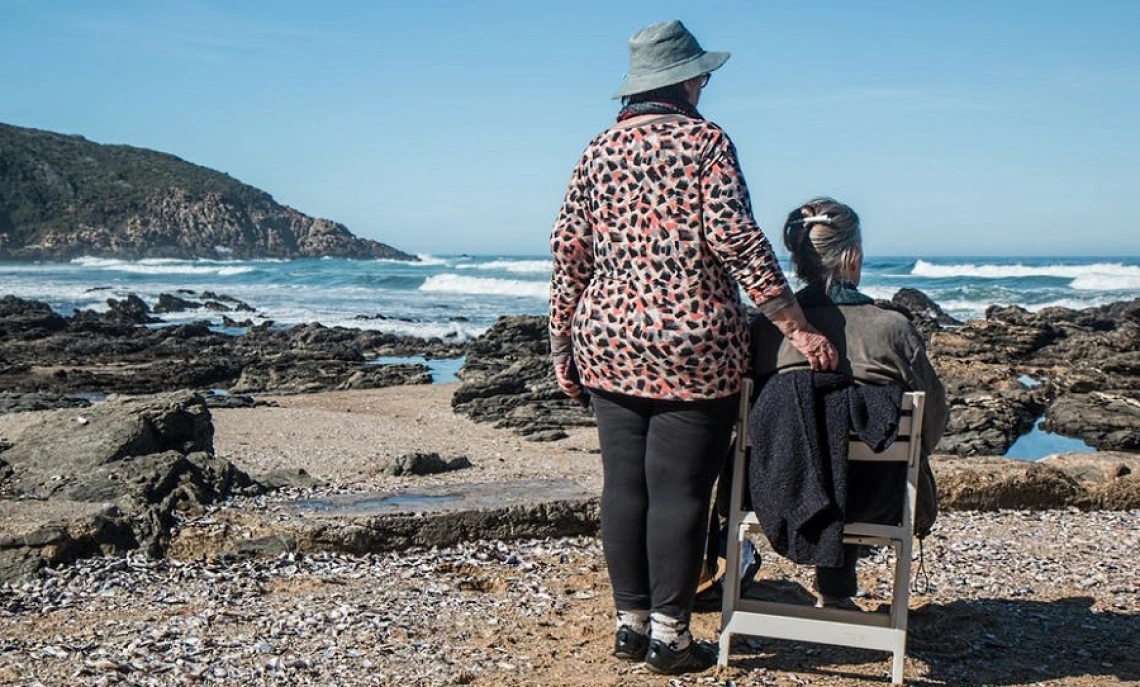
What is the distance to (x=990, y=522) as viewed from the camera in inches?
248

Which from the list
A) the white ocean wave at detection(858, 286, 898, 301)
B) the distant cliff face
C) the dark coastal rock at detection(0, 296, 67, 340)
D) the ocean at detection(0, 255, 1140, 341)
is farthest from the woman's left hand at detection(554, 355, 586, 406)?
the distant cliff face

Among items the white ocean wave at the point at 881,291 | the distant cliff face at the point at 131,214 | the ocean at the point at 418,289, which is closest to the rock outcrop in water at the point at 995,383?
the ocean at the point at 418,289

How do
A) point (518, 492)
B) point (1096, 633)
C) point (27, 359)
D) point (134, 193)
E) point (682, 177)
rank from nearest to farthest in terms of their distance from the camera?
point (682, 177), point (1096, 633), point (518, 492), point (27, 359), point (134, 193)

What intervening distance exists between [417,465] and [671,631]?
417 centimetres

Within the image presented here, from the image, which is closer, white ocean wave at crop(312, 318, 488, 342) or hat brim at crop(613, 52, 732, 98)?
hat brim at crop(613, 52, 732, 98)

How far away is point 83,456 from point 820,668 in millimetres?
4623

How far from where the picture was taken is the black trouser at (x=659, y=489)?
3.60 meters

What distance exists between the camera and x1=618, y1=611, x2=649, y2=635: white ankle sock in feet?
12.5

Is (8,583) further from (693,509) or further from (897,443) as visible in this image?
(897,443)

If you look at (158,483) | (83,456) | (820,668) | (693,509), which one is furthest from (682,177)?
(83,456)

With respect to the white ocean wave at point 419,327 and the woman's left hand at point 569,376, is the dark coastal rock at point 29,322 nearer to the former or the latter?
the white ocean wave at point 419,327

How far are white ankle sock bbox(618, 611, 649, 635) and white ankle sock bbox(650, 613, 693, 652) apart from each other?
0.26 feet

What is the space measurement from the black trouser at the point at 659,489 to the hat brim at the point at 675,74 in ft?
3.16

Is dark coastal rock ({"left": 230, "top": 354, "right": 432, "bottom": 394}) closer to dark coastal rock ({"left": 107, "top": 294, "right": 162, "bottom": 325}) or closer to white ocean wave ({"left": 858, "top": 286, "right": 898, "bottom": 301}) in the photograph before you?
dark coastal rock ({"left": 107, "top": 294, "right": 162, "bottom": 325})
